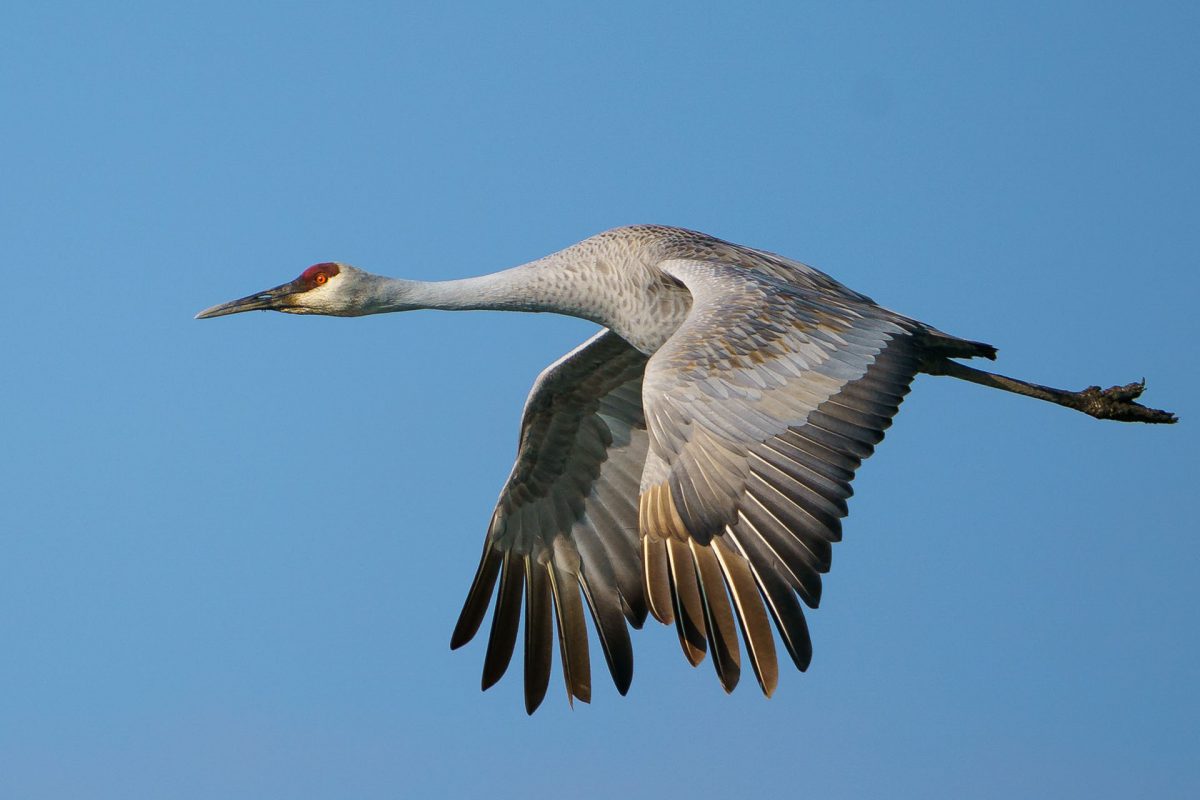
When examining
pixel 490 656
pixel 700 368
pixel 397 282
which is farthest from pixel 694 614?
pixel 397 282

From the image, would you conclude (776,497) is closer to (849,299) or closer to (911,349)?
(911,349)

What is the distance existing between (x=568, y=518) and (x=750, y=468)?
3.00m

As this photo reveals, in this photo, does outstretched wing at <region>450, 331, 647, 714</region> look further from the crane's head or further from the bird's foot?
the bird's foot

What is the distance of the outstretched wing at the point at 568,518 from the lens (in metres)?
9.55

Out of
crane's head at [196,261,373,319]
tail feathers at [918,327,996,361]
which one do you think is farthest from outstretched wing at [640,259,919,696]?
crane's head at [196,261,373,319]

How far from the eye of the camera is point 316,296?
9664 millimetres

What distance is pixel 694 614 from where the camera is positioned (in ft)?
23.9

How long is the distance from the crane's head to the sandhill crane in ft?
0.04

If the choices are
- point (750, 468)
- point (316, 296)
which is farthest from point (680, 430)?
point (316, 296)

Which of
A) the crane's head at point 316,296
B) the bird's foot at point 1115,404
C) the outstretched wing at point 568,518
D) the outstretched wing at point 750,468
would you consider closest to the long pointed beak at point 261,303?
the crane's head at point 316,296

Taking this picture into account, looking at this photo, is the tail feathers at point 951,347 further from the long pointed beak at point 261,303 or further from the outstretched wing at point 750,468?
the long pointed beak at point 261,303

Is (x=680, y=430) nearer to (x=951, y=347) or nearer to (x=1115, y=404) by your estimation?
(x=951, y=347)

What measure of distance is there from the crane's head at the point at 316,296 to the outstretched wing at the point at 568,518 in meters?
1.23

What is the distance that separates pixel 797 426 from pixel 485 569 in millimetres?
3189
